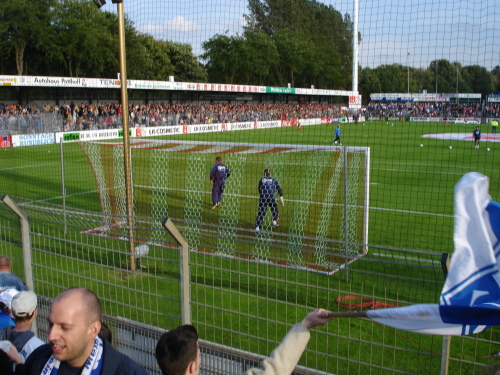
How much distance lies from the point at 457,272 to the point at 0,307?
365 centimetres

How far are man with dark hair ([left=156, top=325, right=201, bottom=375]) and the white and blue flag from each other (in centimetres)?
97

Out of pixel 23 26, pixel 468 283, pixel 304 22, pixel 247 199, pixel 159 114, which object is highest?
pixel 23 26

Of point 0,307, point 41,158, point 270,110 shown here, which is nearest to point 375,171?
point 41,158

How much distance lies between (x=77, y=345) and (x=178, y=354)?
1.72ft

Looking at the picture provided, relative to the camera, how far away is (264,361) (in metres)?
2.44

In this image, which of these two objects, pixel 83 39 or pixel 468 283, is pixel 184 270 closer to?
pixel 468 283

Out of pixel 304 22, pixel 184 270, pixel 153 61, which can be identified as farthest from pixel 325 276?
pixel 153 61

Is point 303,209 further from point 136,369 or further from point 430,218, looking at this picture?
point 136,369

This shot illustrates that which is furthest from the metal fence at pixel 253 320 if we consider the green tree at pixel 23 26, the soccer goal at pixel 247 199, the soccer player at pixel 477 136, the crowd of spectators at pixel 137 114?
the green tree at pixel 23 26

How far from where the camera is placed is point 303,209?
1411 centimetres

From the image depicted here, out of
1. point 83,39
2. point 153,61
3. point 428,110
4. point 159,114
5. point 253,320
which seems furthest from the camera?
point 153,61

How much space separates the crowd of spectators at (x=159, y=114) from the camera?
31.0 metres

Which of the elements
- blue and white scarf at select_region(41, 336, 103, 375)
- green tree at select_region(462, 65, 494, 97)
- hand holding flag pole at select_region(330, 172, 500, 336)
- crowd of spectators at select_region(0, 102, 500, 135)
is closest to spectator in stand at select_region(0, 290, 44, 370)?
blue and white scarf at select_region(41, 336, 103, 375)

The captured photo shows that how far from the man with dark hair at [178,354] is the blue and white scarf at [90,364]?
0.32 metres
